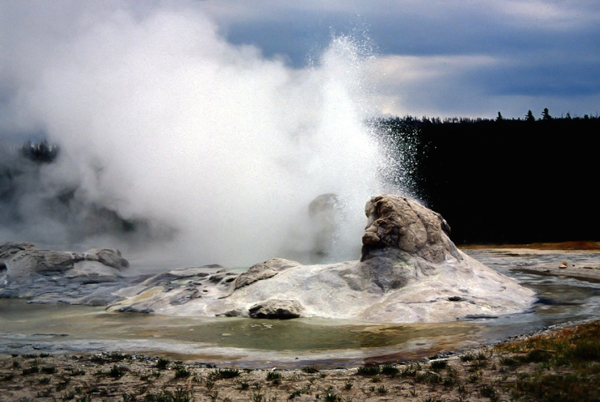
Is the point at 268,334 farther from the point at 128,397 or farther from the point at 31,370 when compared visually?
the point at 128,397

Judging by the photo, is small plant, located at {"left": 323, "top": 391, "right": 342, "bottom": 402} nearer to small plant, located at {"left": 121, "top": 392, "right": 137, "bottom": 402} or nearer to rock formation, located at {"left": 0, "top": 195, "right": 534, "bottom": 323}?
small plant, located at {"left": 121, "top": 392, "right": 137, "bottom": 402}

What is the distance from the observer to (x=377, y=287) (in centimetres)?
1151

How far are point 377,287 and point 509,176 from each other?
26.8 meters

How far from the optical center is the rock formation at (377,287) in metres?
10.7

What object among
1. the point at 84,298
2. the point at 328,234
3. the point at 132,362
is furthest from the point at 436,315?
the point at 328,234

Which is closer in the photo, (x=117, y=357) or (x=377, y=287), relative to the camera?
(x=117, y=357)

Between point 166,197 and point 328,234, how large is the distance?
6946mm

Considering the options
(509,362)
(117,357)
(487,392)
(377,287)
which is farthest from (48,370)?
(377,287)

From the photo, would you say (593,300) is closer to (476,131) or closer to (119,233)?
(119,233)

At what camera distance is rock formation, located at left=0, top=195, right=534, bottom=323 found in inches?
422

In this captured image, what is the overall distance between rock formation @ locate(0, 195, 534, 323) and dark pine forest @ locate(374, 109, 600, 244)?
20734 mm

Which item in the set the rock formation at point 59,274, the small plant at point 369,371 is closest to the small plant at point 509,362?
the small plant at point 369,371

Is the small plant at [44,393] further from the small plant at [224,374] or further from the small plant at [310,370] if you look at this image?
the small plant at [310,370]

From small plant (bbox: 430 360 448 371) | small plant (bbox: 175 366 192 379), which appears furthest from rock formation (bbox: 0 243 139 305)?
small plant (bbox: 430 360 448 371)
